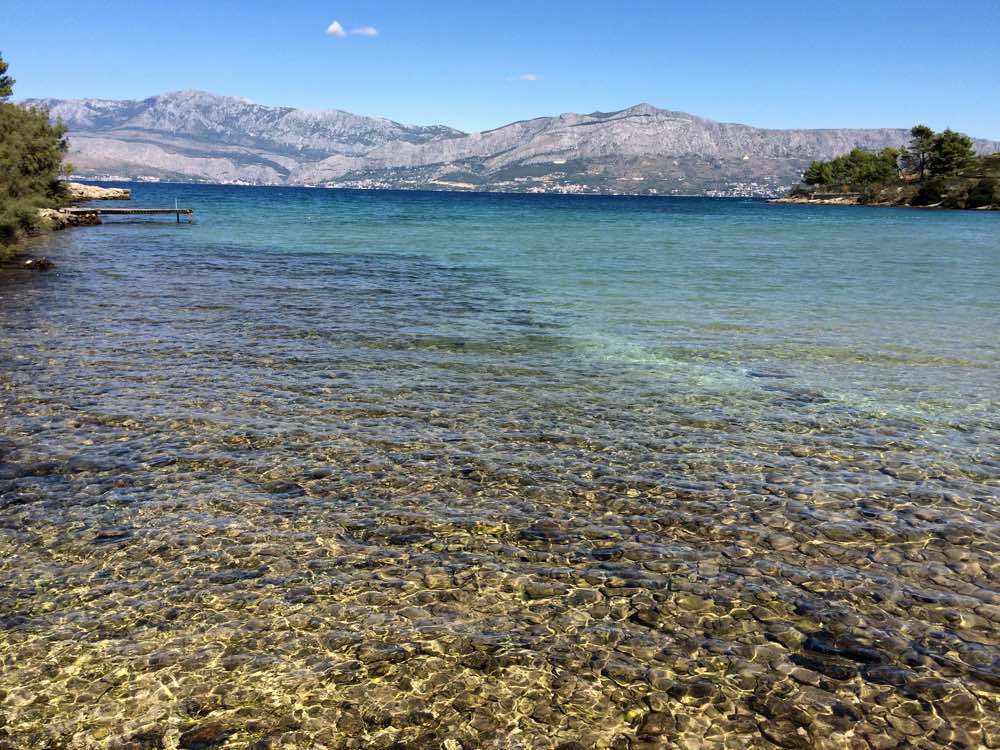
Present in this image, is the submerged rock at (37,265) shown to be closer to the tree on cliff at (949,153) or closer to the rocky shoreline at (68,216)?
the rocky shoreline at (68,216)

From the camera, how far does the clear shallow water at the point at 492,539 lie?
6301mm

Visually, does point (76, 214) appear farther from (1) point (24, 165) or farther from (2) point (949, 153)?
(2) point (949, 153)

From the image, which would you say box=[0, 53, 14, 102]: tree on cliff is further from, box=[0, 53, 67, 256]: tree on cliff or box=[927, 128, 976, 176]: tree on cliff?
box=[927, 128, 976, 176]: tree on cliff

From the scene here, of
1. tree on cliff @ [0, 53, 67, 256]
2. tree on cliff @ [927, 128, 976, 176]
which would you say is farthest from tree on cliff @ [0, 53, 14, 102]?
tree on cliff @ [927, 128, 976, 176]

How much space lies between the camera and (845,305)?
3044 centimetres

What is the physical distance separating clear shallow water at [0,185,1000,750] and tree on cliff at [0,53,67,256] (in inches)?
994

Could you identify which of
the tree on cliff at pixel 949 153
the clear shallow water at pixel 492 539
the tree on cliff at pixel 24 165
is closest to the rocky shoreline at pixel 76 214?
the tree on cliff at pixel 24 165

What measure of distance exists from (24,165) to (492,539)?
6276cm

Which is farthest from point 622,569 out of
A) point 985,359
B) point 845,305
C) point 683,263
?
point 683,263

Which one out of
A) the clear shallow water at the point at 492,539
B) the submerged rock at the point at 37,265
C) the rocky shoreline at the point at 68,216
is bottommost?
the clear shallow water at the point at 492,539

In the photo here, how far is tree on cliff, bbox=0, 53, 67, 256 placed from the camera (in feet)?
135

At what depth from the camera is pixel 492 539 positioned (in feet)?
30.7

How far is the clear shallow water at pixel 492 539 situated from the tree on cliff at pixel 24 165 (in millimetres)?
25252

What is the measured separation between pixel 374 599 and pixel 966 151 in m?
246
